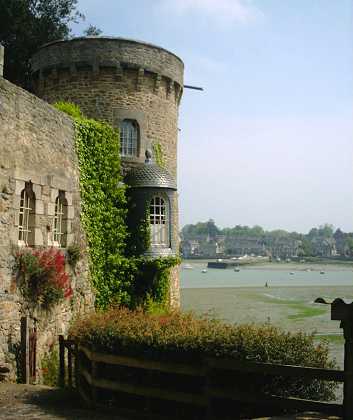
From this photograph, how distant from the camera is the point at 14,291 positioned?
11.1 metres

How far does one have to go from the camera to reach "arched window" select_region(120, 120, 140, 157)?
1809 cm

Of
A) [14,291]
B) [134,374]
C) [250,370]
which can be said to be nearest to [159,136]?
[14,291]

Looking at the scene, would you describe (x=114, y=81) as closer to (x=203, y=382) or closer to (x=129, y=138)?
(x=129, y=138)

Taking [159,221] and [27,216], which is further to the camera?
[159,221]

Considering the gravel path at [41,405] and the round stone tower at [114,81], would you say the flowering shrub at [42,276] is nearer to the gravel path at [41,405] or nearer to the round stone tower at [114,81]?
the gravel path at [41,405]

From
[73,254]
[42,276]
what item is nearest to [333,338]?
[73,254]

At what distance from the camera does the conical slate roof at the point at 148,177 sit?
57.1 ft

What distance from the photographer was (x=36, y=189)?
12.2m

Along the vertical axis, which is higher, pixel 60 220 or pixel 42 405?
pixel 60 220

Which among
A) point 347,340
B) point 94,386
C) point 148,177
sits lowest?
point 94,386

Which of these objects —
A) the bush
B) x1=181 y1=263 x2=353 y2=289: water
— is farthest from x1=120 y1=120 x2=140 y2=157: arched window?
x1=181 y1=263 x2=353 y2=289: water

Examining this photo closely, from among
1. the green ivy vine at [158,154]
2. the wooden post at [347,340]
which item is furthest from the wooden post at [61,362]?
the green ivy vine at [158,154]

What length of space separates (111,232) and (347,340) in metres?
10.6

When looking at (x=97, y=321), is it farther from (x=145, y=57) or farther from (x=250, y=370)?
(x=145, y=57)
